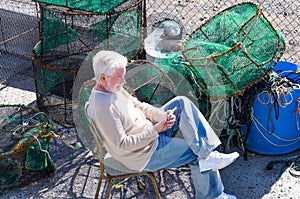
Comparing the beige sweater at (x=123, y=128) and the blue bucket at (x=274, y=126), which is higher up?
the beige sweater at (x=123, y=128)

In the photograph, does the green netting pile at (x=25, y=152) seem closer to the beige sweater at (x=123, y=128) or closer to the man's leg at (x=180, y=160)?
the beige sweater at (x=123, y=128)

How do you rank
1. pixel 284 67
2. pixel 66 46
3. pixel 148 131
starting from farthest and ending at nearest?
pixel 66 46
pixel 284 67
pixel 148 131

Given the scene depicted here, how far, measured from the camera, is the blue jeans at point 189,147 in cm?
385

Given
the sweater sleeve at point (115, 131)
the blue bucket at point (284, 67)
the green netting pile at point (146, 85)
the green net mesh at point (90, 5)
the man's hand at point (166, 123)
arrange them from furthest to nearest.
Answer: the blue bucket at point (284, 67), the green net mesh at point (90, 5), the green netting pile at point (146, 85), the man's hand at point (166, 123), the sweater sleeve at point (115, 131)

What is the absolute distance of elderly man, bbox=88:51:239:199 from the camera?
362 cm

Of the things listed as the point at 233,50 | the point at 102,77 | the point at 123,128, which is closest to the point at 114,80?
the point at 102,77

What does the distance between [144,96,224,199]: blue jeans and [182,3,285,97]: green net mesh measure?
1.90 feet

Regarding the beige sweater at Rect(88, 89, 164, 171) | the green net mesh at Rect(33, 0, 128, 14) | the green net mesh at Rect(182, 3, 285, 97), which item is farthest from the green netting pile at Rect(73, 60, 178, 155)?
the beige sweater at Rect(88, 89, 164, 171)

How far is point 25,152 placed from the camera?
14.3 feet

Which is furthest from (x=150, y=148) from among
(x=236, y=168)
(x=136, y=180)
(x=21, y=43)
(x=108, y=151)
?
(x=21, y=43)

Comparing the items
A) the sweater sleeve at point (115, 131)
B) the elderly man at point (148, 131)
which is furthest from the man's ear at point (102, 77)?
the sweater sleeve at point (115, 131)

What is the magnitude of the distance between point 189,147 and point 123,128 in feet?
1.65

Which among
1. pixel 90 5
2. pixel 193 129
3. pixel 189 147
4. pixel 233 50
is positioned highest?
pixel 90 5

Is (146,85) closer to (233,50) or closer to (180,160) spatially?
(233,50)
